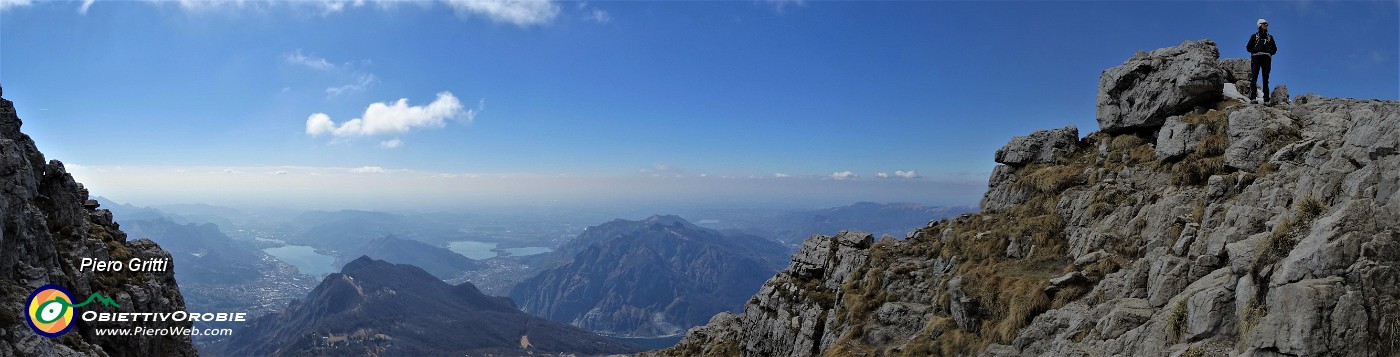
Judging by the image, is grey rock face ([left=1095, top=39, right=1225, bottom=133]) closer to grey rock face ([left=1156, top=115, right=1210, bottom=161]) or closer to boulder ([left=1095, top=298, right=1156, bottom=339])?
grey rock face ([left=1156, top=115, right=1210, bottom=161])

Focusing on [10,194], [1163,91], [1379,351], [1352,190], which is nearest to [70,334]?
[10,194]

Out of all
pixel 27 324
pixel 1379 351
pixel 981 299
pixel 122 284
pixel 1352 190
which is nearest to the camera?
pixel 1379 351

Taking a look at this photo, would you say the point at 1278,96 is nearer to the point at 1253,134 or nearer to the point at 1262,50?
the point at 1262,50

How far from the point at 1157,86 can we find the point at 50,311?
54980mm

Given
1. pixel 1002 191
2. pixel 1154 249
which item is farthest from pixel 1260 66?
pixel 1154 249

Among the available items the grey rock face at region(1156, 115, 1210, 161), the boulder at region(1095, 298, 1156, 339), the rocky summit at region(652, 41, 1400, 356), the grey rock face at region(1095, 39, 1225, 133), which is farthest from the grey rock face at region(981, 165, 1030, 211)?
the boulder at region(1095, 298, 1156, 339)

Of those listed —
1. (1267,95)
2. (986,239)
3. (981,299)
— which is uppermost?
(1267,95)

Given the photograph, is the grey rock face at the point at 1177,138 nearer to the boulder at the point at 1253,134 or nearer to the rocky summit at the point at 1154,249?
the rocky summit at the point at 1154,249

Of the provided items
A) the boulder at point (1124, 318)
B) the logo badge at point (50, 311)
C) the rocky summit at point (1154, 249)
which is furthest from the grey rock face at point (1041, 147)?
the logo badge at point (50, 311)

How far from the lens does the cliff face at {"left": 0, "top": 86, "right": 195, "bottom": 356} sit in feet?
88.9

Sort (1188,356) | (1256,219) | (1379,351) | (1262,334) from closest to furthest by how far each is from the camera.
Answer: (1379,351)
(1262,334)
(1188,356)
(1256,219)

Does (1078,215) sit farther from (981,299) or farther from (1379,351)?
(1379,351)

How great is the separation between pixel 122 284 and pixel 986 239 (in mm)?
51071

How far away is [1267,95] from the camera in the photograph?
24.5m
